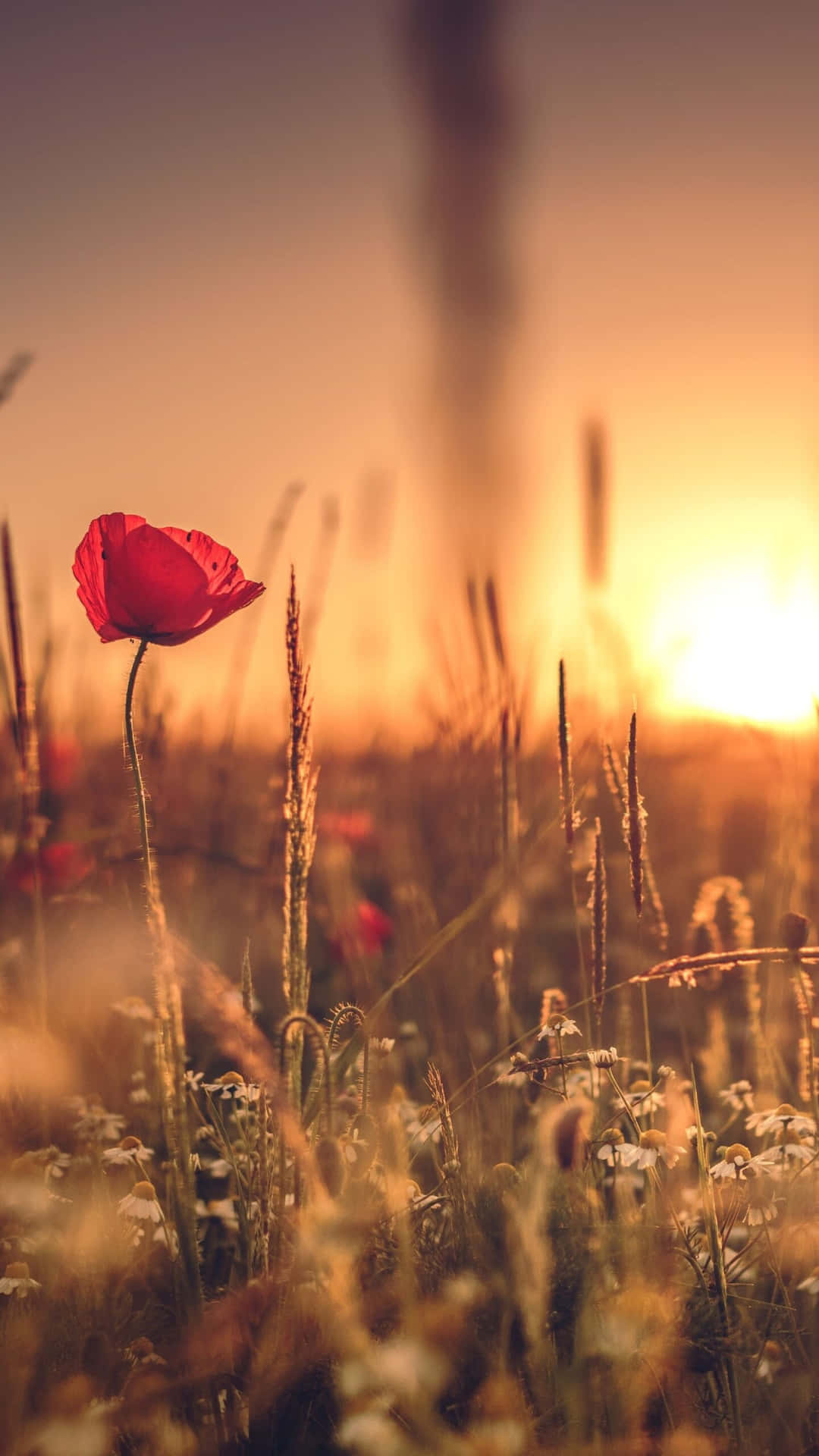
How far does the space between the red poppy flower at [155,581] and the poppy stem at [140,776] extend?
72 mm

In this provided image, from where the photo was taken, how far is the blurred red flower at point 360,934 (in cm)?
172

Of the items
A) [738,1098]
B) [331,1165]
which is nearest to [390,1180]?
[331,1165]

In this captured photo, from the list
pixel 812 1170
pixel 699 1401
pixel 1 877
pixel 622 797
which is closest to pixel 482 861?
pixel 622 797

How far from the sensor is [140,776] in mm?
1046

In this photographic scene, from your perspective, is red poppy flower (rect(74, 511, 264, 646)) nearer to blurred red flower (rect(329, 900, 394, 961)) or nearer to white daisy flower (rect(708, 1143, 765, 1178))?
blurred red flower (rect(329, 900, 394, 961))

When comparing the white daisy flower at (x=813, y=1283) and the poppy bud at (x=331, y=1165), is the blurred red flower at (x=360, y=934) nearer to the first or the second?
the poppy bud at (x=331, y=1165)

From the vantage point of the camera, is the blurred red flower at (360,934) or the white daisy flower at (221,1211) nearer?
the white daisy flower at (221,1211)

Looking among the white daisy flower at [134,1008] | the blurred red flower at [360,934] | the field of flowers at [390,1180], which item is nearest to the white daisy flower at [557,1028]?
the field of flowers at [390,1180]

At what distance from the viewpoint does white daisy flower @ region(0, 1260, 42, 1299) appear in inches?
44.1

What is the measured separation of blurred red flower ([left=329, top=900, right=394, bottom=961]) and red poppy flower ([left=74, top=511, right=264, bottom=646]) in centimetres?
67

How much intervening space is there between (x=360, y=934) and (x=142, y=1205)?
0.78 meters

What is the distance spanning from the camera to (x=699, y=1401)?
100 cm

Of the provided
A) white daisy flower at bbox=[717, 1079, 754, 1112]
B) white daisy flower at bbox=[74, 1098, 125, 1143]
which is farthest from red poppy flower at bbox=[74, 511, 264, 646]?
white daisy flower at bbox=[717, 1079, 754, 1112]

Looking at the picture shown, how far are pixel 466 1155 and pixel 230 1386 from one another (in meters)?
0.39
